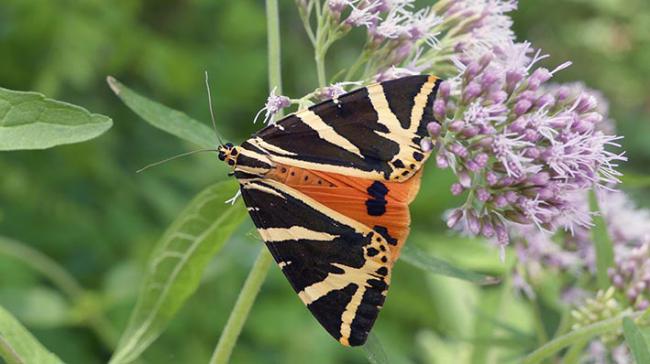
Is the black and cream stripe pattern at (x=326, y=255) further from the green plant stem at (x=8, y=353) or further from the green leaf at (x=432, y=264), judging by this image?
the green plant stem at (x=8, y=353)

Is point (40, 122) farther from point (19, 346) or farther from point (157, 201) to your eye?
point (157, 201)

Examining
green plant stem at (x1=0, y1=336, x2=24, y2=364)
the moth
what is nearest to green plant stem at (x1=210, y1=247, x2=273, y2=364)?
the moth

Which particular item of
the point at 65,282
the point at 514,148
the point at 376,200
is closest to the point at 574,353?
the point at 514,148

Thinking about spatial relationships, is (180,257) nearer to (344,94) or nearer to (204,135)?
(204,135)

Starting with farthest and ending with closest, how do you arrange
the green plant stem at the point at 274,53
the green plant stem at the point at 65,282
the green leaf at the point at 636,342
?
1. the green plant stem at the point at 65,282
2. the green plant stem at the point at 274,53
3. the green leaf at the point at 636,342

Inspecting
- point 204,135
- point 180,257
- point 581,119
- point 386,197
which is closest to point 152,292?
point 180,257

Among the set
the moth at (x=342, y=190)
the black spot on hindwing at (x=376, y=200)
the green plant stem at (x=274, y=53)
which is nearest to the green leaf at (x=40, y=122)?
the moth at (x=342, y=190)
